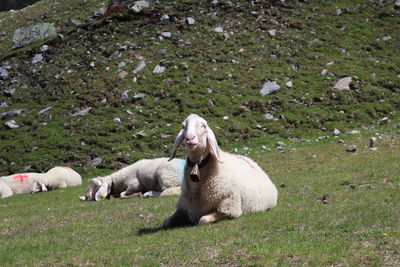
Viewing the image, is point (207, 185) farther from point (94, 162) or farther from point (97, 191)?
point (94, 162)

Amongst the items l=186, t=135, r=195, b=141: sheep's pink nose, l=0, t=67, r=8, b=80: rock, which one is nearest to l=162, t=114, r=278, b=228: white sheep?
l=186, t=135, r=195, b=141: sheep's pink nose

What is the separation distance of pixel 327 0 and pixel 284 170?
2906cm

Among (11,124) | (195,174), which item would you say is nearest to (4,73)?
(11,124)

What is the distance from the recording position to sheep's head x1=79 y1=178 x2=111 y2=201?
17.9 meters

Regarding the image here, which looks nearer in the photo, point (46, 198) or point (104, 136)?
point (46, 198)

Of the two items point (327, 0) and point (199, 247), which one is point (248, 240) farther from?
point (327, 0)

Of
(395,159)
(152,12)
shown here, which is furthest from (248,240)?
(152,12)

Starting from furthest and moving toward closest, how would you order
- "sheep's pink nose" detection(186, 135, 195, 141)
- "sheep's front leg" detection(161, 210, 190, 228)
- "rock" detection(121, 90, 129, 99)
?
"rock" detection(121, 90, 129, 99)
"sheep's front leg" detection(161, 210, 190, 228)
"sheep's pink nose" detection(186, 135, 195, 141)

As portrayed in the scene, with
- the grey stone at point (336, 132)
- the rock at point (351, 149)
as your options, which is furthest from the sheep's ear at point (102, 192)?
the grey stone at point (336, 132)

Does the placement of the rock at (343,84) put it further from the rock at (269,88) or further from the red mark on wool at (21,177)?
the red mark on wool at (21,177)

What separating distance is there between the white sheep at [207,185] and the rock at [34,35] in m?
37.7

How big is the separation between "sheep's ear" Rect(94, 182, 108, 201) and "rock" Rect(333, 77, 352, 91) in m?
18.6

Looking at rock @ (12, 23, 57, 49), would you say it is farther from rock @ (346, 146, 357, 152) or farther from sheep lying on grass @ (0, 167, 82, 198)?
rock @ (346, 146, 357, 152)

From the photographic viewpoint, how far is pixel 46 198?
20.0m
